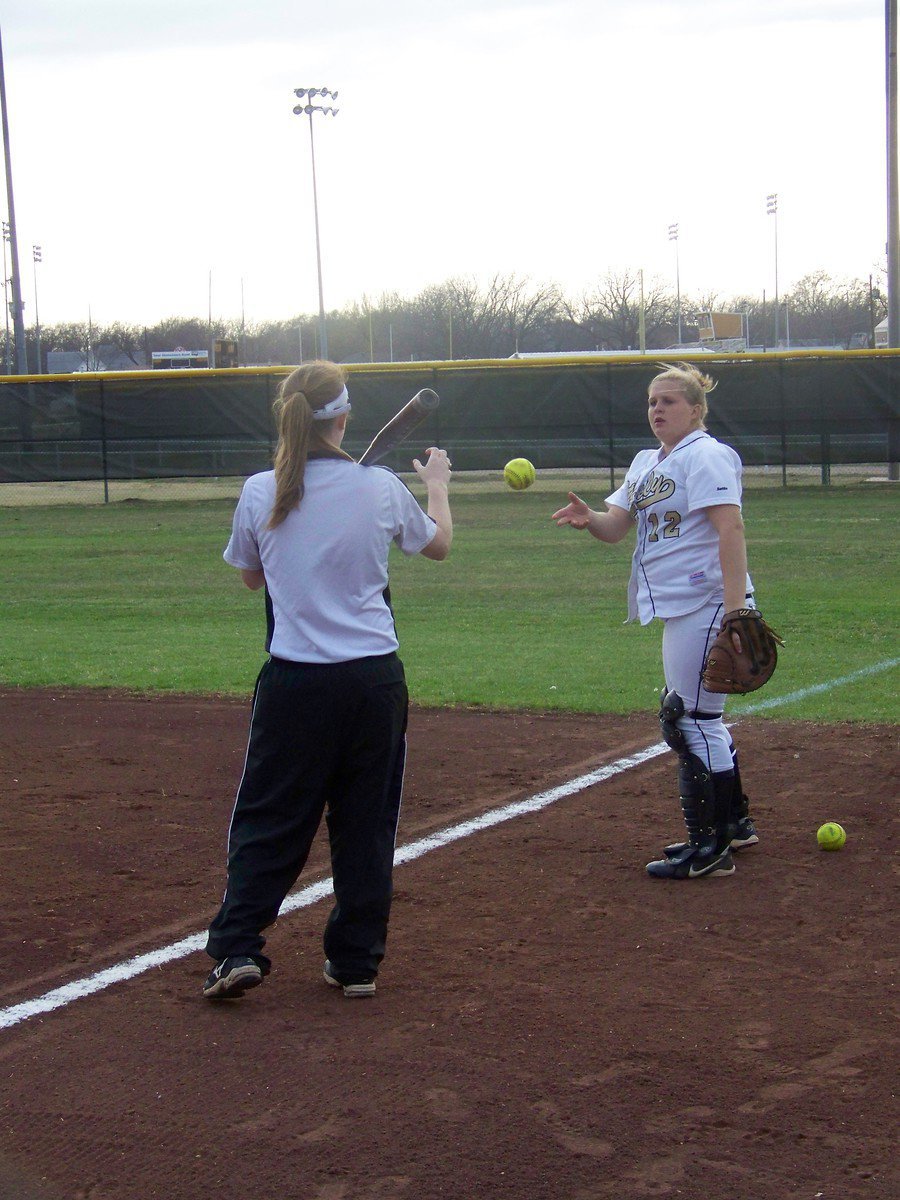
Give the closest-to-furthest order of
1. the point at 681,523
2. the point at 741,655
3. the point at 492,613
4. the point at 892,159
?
the point at 741,655, the point at 681,523, the point at 492,613, the point at 892,159

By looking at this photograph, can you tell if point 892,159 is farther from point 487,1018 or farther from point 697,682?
point 487,1018

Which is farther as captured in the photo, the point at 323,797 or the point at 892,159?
the point at 892,159

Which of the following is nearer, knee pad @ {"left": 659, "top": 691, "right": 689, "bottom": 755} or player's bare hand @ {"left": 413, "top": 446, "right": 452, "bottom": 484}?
player's bare hand @ {"left": 413, "top": 446, "right": 452, "bottom": 484}

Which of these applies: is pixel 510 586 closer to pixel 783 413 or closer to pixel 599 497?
pixel 599 497

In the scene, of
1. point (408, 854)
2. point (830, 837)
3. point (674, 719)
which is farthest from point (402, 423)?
point (830, 837)

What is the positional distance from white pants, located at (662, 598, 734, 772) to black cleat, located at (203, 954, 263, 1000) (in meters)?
1.87

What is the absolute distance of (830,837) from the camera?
507 centimetres

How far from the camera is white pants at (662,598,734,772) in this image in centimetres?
478

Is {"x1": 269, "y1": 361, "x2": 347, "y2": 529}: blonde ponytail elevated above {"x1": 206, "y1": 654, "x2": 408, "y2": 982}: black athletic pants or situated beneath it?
elevated above

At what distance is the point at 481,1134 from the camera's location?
3004 mm

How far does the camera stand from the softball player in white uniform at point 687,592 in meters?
4.73

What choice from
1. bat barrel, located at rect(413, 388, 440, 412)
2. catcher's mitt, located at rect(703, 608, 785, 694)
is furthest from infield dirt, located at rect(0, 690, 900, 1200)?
bat barrel, located at rect(413, 388, 440, 412)

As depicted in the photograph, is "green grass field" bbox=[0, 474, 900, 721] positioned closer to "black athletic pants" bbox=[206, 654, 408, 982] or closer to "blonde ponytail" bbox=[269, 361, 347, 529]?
"black athletic pants" bbox=[206, 654, 408, 982]

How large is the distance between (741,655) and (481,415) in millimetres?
18358
